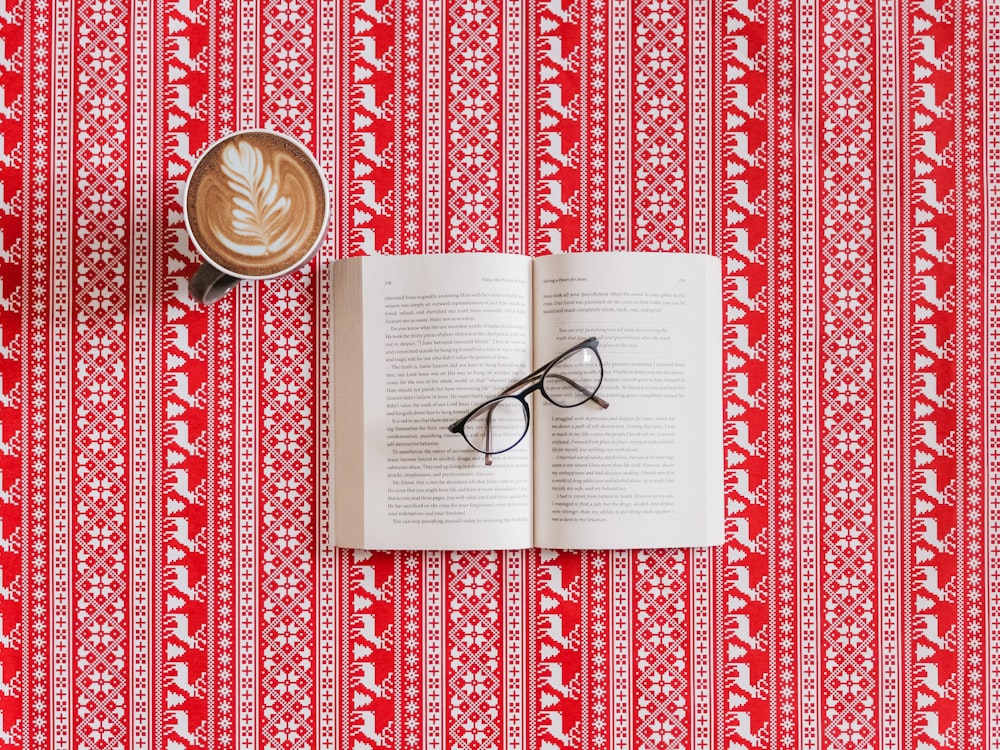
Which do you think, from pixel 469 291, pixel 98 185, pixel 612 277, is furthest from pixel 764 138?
pixel 98 185

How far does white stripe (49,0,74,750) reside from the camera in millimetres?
1158

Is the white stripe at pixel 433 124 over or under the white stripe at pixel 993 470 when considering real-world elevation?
over

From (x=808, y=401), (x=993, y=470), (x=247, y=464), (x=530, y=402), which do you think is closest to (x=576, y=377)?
(x=530, y=402)

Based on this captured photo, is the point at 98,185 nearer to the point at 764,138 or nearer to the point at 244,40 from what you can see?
the point at 244,40

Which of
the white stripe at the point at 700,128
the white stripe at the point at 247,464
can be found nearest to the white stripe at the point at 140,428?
the white stripe at the point at 247,464

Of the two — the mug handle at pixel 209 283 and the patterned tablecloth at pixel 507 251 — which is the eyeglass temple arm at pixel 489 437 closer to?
the patterned tablecloth at pixel 507 251

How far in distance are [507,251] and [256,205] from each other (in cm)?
29

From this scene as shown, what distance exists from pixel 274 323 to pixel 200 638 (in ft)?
1.21

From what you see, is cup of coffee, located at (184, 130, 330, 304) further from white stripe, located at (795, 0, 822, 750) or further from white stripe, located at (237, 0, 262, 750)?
white stripe, located at (795, 0, 822, 750)

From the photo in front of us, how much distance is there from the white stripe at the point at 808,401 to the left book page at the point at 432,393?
1.03ft

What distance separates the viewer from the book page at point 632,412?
114 cm

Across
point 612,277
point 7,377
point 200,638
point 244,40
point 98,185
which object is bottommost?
point 200,638

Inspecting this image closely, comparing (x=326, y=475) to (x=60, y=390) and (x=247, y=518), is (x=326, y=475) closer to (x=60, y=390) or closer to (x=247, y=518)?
(x=247, y=518)

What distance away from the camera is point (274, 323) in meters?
1.17
